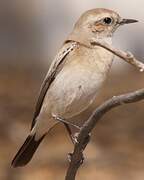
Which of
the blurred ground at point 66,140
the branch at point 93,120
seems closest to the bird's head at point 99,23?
the branch at point 93,120

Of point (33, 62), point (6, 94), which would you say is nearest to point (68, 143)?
Result: point (6, 94)

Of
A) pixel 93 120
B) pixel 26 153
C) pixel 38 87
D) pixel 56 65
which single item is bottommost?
pixel 38 87

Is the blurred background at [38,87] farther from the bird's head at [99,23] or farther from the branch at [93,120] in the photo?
the branch at [93,120]

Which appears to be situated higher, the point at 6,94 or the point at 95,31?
the point at 95,31

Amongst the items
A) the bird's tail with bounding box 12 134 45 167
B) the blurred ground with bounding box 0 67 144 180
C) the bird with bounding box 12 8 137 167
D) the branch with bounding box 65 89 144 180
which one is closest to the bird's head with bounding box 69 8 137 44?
the bird with bounding box 12 8 137 167

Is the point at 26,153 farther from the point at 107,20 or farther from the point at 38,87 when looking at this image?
the point at 38,87

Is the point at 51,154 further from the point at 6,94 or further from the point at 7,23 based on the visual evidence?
the point at 7,23

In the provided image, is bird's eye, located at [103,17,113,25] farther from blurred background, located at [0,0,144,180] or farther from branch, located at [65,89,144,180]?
blurred background, located at [0,0,144,180]

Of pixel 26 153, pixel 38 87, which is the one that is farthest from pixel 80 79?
pixel 38 87
